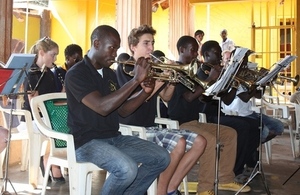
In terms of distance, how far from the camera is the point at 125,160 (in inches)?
108

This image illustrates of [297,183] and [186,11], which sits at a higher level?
[186,11]

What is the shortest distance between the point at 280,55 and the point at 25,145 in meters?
7.82

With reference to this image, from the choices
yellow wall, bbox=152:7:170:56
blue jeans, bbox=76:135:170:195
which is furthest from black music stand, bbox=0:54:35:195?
yellow wall, bbox=152:7:170:56

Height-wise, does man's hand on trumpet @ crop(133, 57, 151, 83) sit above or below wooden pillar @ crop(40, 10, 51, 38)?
below

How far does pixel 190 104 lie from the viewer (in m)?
4.14

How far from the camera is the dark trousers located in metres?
4.64

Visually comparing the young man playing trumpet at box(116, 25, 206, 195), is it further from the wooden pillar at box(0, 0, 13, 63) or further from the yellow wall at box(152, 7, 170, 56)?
the yellow wall at box(152, 7, 170, 56)

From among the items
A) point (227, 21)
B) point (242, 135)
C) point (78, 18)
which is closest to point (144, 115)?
point (242, 135)

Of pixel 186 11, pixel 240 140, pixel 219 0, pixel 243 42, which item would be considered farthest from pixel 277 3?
pixel 240 140

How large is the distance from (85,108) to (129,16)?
329 cm

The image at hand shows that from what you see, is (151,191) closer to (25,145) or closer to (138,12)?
(25,145)

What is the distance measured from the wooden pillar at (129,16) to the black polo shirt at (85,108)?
2982 millimetres

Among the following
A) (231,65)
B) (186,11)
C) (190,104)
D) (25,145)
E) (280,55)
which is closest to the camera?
(231,65)

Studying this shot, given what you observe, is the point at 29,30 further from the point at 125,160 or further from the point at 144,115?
the point at 125,160
